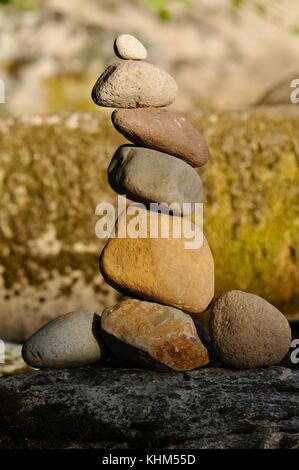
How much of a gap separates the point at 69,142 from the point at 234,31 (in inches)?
123

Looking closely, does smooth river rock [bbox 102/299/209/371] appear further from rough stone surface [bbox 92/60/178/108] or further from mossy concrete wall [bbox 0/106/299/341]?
mossy concrete wall [bbox 0/106/299/341]

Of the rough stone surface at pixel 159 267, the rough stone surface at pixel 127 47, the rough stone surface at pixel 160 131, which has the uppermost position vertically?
the rough stone surface at pixel 127 47

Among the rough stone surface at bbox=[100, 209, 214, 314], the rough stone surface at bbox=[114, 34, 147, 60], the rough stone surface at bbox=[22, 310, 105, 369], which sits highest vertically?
the rough stone surface at bbox=[114, 34, 147, 60]

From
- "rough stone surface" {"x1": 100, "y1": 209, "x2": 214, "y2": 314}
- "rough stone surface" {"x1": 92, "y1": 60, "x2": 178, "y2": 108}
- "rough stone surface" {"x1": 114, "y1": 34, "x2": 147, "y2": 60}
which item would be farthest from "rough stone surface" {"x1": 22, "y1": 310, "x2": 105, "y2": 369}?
"rough stone surface" {"x1": 114, "y1": 34, "x2": 147, "y2": 60}

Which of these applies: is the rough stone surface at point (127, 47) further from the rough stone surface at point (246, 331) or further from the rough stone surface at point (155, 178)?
the rough stone surface at point (246, 331)

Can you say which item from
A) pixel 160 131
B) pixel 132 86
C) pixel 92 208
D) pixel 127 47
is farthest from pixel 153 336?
pixel 92 208

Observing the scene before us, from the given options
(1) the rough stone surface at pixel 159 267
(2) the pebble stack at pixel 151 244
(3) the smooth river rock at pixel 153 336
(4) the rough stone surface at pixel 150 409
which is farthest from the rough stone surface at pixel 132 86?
(4) the rough stone surface at pixel 150 409

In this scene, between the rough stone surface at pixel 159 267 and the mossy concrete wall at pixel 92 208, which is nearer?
the rough stone surface at pixel 159 267

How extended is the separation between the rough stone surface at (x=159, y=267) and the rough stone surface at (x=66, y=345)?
228mm

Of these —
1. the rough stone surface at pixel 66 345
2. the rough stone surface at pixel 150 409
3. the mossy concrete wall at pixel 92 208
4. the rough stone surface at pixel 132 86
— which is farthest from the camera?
the mossy concrete wall at pixel 92 208

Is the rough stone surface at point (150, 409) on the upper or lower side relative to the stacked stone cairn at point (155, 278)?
lower

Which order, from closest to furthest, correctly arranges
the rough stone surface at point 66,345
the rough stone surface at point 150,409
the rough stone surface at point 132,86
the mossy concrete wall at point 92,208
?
the rough stone surface at point 150,409 → the rough stone surface at point 132,86 → the rough stone surface at point 66,345 → the mossy concrete wall at point 92,208

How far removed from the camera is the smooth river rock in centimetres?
291

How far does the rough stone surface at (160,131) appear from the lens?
294cm
